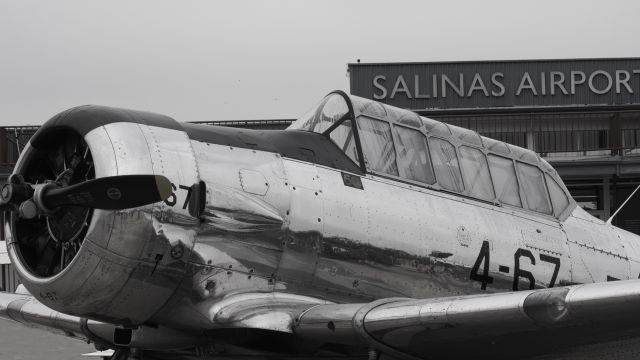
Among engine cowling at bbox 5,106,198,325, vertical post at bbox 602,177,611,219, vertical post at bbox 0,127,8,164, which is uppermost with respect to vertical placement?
engine cowling at bbox 5,106,198,325

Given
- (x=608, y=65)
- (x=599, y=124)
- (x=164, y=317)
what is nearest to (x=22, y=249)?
(x=164, y=317)

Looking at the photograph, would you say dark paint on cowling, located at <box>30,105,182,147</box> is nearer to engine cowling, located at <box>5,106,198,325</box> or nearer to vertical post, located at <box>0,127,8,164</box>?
engine cowling, located at <box>5,106,198,325</box>

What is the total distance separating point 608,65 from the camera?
33.8 meters

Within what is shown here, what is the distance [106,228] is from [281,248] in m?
1.42

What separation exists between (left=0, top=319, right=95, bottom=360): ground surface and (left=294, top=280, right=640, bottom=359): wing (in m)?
8.54

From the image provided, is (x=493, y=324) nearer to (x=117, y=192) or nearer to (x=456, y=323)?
(x=456, y=323)

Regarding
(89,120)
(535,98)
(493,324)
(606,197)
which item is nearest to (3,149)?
(535,98)

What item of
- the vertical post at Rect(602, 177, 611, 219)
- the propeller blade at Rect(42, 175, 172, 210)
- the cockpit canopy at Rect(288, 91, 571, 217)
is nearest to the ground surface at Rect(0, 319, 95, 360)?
the cockpit canopy at Rect(288, 91, 571, 217)

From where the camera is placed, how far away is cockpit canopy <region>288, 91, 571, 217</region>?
7.63 metres

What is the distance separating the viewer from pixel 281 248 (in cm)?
674

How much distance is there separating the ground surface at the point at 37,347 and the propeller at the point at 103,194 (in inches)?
313

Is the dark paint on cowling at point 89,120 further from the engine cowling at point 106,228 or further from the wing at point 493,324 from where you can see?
the wing at point 493,324

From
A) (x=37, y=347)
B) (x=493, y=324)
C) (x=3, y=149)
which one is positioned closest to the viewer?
(x=493, y=324)

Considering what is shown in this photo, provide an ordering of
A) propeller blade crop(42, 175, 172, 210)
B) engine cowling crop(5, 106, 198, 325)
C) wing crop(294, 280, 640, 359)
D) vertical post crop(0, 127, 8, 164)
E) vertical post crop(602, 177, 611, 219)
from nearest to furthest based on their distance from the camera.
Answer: wing crop(294, 280, 640, 359) → propeller blade crop(42, 175, 172, 210) → engine cowling crop(5, 106, 198, 325) → vertical post crop(602, 177, 611, 219) → vertical post crop(0, 127, 8, 164)
